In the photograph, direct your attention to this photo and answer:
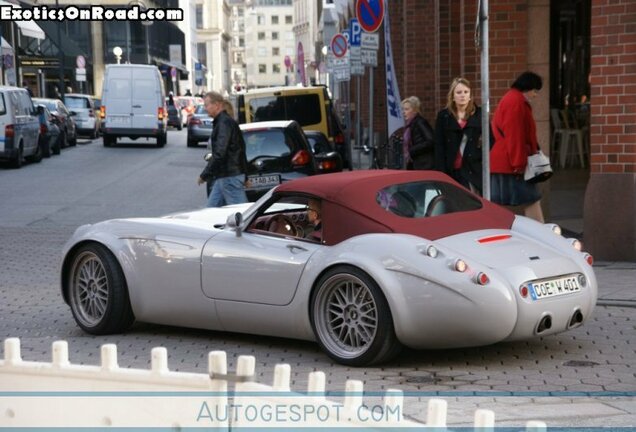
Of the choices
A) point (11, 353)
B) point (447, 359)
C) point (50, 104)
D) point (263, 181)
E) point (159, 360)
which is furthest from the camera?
point (50, 104)

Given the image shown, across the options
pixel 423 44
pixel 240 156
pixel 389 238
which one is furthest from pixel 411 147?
pixel 423 44

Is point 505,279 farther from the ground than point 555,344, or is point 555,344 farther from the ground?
point 505,279

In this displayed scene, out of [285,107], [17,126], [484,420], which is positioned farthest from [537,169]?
[17,126]

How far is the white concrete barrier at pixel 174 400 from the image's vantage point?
362 cm

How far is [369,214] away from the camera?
816cm

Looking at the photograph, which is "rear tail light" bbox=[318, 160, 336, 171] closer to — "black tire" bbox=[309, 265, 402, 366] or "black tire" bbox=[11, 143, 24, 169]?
"black tire" bbox=[309, 265, 402, 366]

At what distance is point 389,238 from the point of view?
786 cm

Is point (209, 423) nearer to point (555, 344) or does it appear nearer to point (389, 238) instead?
point (389, 238)

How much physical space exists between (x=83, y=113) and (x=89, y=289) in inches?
1607

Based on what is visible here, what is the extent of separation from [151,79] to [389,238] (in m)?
35.4

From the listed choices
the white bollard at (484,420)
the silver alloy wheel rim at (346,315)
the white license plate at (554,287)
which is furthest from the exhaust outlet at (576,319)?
the white bollard at (484,420)

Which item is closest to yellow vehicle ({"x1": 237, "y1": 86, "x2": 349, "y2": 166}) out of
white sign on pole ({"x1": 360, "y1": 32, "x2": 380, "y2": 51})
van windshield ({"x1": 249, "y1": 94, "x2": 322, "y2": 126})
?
van windshield ({"x1": 249, "y1": 94, "x2": 322, "y2": 126})

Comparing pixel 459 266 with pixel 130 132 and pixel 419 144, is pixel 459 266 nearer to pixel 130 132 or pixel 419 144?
pixel 419 144

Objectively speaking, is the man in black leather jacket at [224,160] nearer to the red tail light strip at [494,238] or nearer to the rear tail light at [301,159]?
the rear tail light at [301,159]
